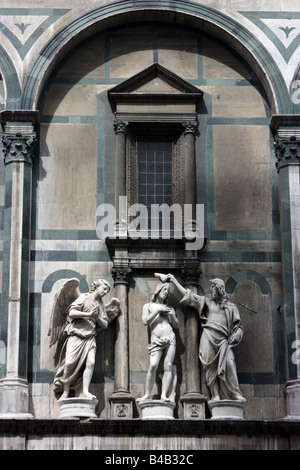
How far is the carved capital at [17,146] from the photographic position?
18.7 meters

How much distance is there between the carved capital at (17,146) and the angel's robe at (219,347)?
3321 millimetres

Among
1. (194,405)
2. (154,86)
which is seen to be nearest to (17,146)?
(154,86)

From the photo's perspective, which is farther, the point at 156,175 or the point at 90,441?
the point at 156,175

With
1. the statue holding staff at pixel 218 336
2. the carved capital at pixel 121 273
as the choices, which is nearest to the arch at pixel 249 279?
the statue holding staff at pixel 218 336

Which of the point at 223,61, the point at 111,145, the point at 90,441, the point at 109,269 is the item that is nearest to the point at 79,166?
the point at 111,145

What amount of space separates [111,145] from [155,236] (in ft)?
5.58

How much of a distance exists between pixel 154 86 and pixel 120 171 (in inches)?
63.2

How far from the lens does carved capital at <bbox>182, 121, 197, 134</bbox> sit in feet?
62.9

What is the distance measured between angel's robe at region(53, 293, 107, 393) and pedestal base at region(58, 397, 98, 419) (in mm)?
391

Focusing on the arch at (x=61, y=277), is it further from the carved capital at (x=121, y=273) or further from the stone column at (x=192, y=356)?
the stone column at (x=192, y=356)

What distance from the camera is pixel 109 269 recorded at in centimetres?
1858

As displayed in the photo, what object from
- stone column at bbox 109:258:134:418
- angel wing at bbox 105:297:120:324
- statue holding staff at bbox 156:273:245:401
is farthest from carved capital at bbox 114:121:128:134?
angel wing at bbox 105:297:120:324
